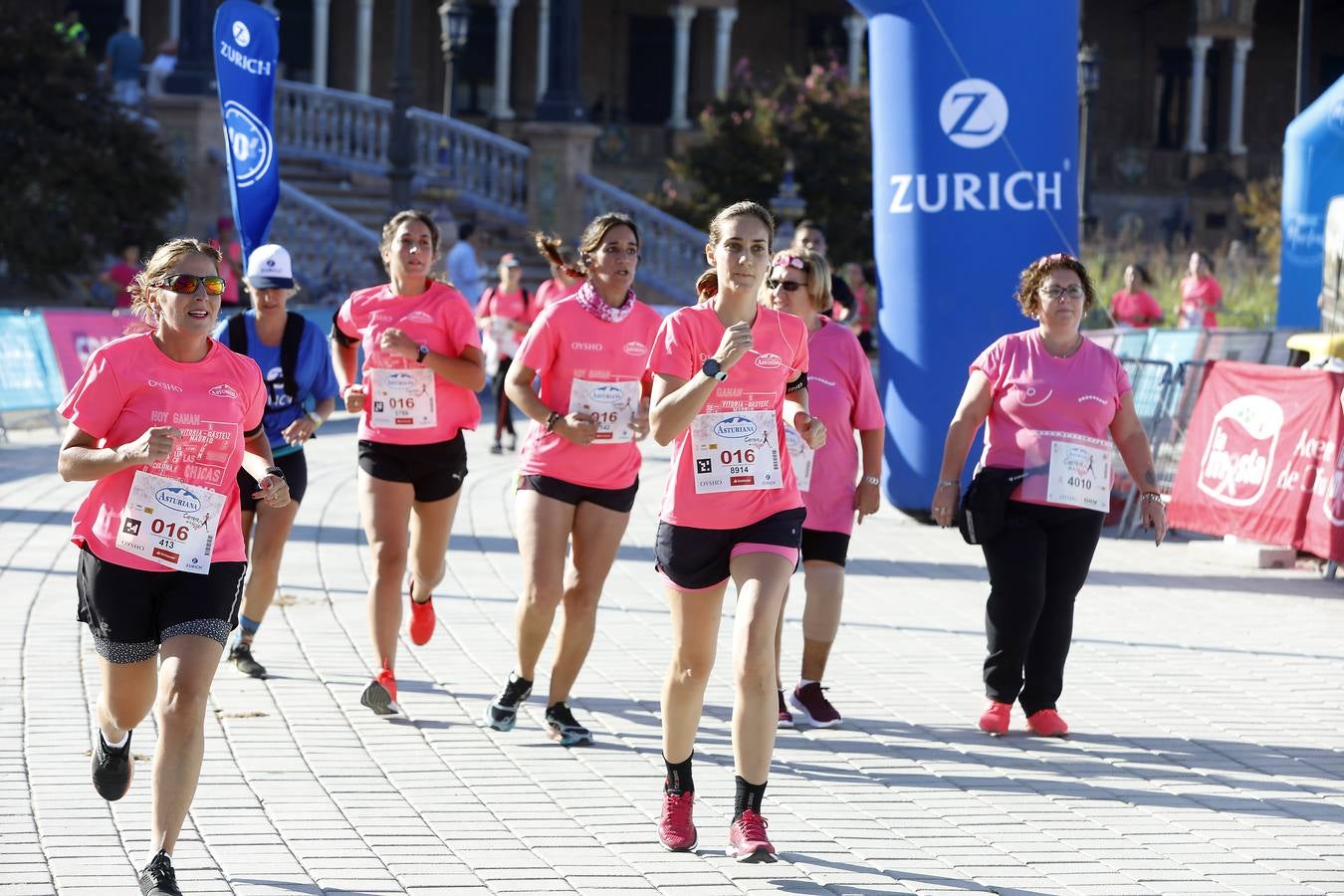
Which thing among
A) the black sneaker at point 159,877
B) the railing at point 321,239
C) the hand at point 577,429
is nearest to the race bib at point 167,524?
the black sneaker at point 159,877

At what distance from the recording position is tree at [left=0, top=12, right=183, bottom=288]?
24.8 meters

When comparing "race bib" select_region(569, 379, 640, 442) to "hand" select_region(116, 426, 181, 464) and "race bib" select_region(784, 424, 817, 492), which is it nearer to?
"race bib" select_region(784, 424, 817, 492)

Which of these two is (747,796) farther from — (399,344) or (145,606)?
(399,344)

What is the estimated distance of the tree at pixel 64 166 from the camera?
24781mm

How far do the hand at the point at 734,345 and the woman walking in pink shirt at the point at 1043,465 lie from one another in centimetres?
210

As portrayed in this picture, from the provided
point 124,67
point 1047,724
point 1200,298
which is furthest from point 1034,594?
point 124,67

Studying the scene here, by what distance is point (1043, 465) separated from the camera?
7852 millimetres

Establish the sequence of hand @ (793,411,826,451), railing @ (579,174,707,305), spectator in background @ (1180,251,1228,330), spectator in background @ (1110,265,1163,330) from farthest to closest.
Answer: railing @ (579,174,707,305) < spectator in background @ (1180,251,1228,330) < spectator in background @ (1110,265,1163,330) < hand @ (793,411,826,451)

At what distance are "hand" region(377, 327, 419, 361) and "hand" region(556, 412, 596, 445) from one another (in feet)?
2.96

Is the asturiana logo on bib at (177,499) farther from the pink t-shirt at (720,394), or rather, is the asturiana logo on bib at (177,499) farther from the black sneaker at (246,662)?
the black sneaker at (246,662)

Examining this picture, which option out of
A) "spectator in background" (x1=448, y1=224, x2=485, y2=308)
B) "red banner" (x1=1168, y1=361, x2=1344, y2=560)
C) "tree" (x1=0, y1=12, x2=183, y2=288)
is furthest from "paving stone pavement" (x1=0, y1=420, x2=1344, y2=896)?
"tree" (x1=0, y1=12, x2=183, y2=288)

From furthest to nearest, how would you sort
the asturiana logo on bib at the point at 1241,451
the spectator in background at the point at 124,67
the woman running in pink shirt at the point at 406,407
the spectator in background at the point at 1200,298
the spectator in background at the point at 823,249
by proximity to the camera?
1. the spectator in background at the point at 124,67
2. the spectator in background at the point at 1200,298
3. the asturiana logo on bib at the point at 1241,451
4. the spectator in background at the point at 823,249
5. the woman running in pink shirt at the point at 406,407

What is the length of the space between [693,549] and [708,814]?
98cm

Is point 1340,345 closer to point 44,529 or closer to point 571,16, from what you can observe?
point 44,529
